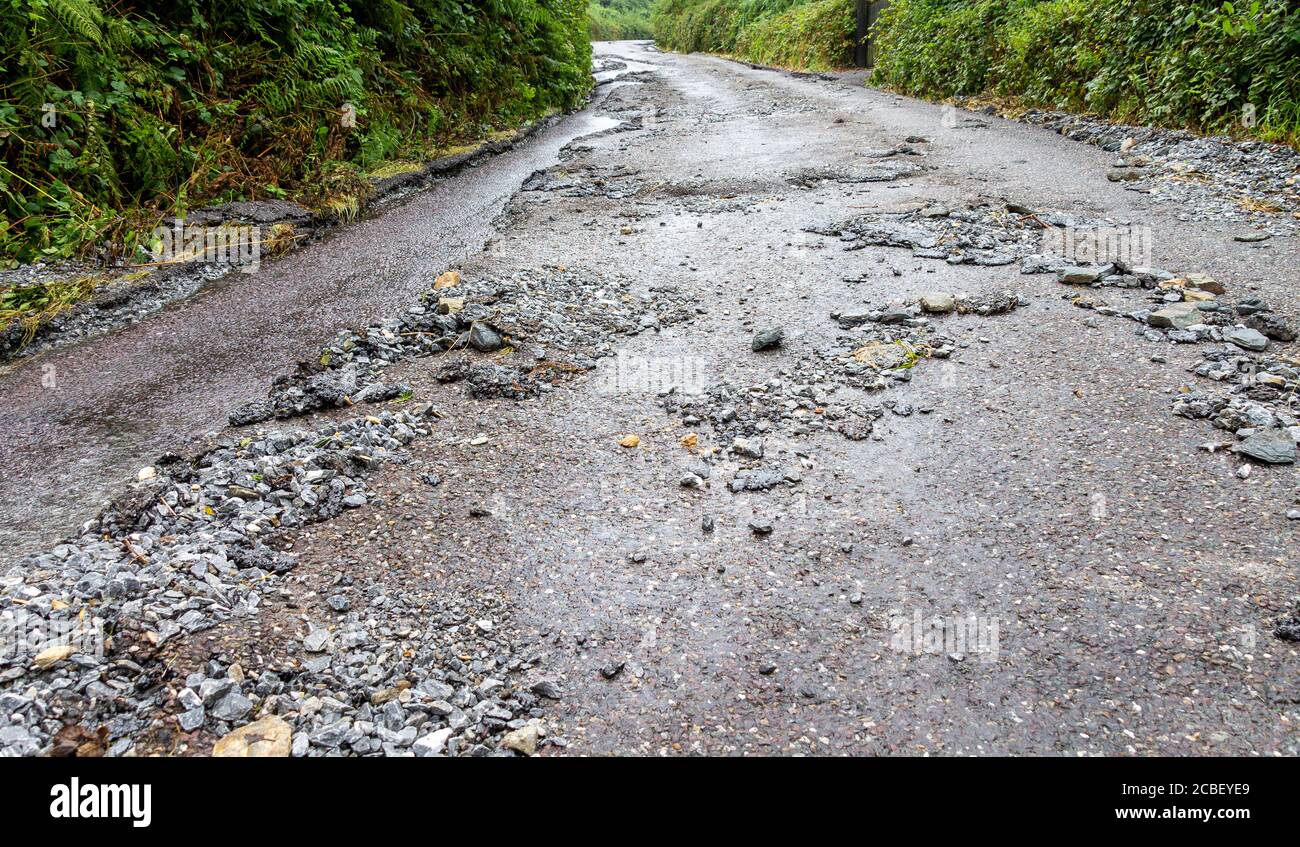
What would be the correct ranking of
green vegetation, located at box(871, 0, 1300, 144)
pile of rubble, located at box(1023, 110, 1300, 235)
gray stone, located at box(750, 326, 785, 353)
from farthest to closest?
green vegetation, located at box(871, 0, 1300, 144), pile of rubble, located at box(1023, 110, 1300, 235), gray stone, located at box(750, 326, 785, 353)

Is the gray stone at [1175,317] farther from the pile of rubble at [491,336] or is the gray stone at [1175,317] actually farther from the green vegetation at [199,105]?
the green vegetation at [199,105]

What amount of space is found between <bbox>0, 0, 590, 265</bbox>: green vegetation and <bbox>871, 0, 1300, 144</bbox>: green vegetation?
7.93 m

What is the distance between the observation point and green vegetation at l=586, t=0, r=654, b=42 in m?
52.5

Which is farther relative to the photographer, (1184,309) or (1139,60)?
(1139,60)

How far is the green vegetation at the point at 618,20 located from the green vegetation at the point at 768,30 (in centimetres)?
976

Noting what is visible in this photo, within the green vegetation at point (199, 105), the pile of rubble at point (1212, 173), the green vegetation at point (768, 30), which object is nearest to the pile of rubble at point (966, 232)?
the pile of rubble at point (1212, 173)

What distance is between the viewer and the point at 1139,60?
26.5 ft

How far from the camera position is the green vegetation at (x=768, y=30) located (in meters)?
20.9

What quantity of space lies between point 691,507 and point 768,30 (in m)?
28.0

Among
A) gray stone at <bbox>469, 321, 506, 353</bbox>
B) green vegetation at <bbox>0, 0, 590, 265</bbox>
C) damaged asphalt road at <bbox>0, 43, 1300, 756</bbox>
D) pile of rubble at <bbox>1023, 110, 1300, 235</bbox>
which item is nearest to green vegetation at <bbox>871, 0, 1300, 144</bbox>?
pile of rubble at <bbox>1023, 110, 1300, 235</bbox>

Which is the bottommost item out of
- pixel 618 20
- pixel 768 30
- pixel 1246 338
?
pixel 1246 338

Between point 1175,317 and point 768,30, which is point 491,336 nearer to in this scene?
point 1175,317

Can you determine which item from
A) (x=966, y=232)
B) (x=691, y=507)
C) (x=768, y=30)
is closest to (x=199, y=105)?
(x=691, y=507)

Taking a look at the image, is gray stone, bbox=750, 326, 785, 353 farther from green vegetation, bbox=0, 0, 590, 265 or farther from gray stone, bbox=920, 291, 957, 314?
green vegetation, bbox=0, 0, 590, 265
